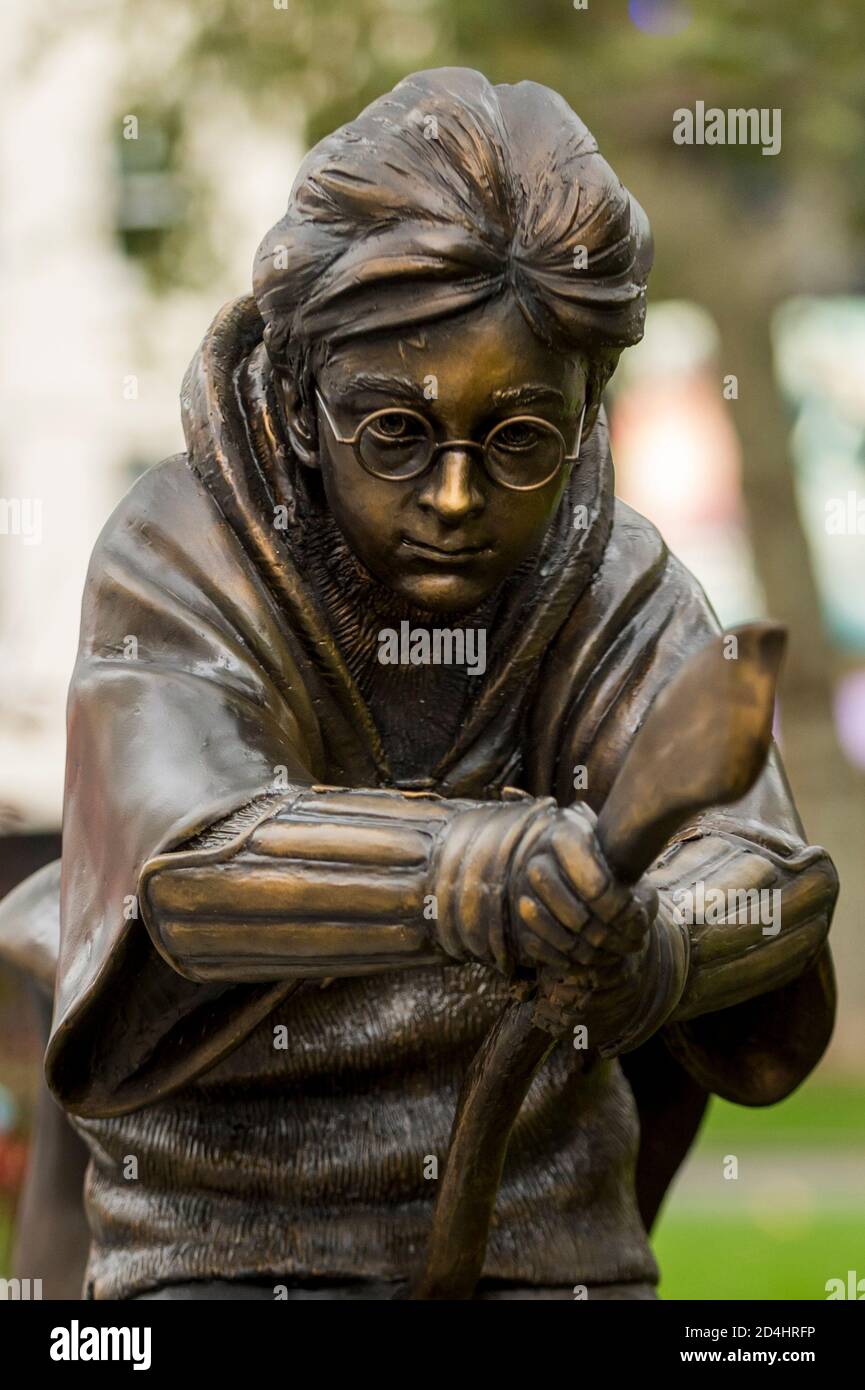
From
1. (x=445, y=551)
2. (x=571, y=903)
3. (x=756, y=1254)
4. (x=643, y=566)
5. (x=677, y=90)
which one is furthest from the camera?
(x=677, y=90)

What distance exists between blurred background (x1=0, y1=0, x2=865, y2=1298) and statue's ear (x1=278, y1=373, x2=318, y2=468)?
4.61 meters

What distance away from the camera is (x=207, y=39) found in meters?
9.80

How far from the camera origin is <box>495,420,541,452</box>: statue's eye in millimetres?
2982

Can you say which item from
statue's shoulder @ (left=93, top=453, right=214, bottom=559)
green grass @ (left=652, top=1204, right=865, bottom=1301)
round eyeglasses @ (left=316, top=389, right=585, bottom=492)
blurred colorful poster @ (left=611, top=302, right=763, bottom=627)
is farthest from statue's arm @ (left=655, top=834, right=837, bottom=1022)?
blurred colorful poster @ (left=611, top=302, right=763, bottom=627)

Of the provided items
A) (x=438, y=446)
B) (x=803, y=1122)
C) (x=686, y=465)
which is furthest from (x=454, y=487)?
(x=686, y=465)

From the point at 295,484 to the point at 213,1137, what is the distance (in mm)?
864

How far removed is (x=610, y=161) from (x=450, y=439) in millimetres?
7724

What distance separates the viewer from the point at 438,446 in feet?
9.74

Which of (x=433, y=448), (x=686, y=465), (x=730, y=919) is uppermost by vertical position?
(x=686, y=465)

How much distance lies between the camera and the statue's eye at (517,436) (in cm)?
298

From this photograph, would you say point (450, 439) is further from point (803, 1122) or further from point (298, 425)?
point (803, 1122)

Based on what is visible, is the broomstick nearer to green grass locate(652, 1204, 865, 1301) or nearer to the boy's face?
the boy's face

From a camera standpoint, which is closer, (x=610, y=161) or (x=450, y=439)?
(x=450, y=439)

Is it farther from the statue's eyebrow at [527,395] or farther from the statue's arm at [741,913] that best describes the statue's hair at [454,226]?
the statue's arm at [741,913]
